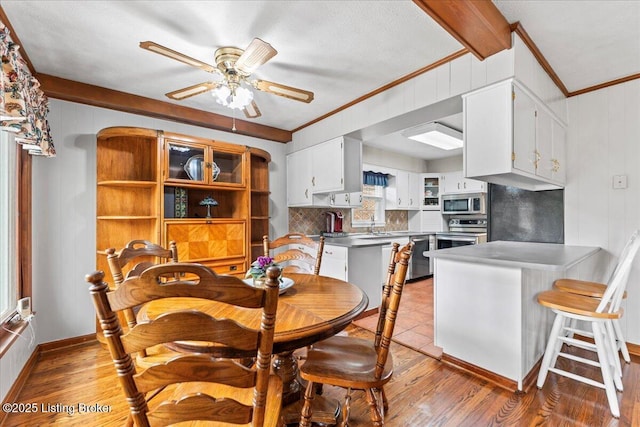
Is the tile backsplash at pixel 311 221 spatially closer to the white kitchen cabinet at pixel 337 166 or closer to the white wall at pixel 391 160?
the white kitchen cabinet at pixel 337 166

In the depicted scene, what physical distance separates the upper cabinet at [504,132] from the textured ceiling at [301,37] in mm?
384

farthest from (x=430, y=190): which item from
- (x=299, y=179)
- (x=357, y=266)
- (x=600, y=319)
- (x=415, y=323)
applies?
(x=600, y=319)

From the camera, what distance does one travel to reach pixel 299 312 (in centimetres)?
137

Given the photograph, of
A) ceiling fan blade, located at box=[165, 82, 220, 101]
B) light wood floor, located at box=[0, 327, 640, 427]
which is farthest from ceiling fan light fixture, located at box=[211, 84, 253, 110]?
light wood floor, located at box=[0, 327, 640, 427]

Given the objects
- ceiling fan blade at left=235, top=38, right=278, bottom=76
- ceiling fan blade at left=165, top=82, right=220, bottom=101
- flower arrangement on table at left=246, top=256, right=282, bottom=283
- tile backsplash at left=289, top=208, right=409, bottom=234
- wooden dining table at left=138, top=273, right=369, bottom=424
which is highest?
ceiling fan blade at left=235, top=38, right=278, bottom=76

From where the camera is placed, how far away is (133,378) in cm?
80

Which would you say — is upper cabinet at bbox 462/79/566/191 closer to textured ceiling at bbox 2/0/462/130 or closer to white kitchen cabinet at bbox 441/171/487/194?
textured ceiling at bbox 2/0/462/130

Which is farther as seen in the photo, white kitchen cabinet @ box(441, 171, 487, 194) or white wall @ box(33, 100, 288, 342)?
white kitchen cabinet @ box(441, 171, 487, 194)

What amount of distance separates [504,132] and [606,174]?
4.90ft

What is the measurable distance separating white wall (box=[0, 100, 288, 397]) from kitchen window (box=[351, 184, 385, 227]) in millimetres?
3618

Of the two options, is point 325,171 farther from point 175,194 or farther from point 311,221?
point 175,194

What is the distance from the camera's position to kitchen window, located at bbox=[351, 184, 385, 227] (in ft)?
16.9

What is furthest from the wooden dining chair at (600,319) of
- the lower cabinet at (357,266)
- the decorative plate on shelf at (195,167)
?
the decorative plate on shelf at (195,167)

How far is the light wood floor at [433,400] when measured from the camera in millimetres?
1670
